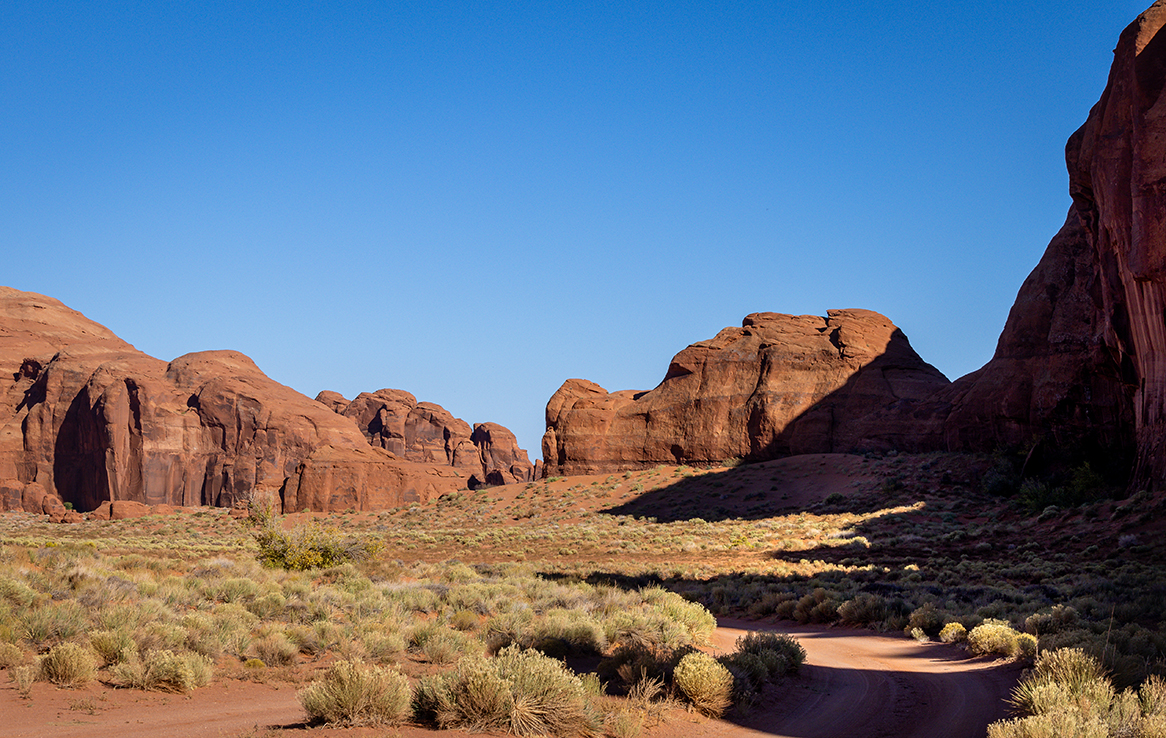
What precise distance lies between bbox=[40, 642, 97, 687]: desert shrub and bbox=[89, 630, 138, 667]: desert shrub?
1.77ft

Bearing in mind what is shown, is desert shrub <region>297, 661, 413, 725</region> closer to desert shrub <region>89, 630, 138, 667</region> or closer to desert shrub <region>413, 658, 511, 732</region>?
desert shrub <region>413, 658, 511, 732</region>

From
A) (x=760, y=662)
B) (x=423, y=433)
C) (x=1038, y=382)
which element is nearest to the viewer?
(x=760, y=662)

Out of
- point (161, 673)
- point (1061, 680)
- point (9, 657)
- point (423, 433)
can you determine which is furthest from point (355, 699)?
point (423, 433)

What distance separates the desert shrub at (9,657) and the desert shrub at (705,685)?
7.29 meters

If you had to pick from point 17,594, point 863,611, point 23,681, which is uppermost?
point 17,594

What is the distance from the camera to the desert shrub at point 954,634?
507 inches

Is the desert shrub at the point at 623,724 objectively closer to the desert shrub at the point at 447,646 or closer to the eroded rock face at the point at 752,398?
the desert shrub at the point at 447,646

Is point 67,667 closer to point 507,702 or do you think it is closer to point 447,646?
point 447,646

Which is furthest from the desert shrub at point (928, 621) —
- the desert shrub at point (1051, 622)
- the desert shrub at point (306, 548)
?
the desert shrub at point (306, 548)

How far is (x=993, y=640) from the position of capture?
1143 centimetres

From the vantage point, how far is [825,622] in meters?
16.7

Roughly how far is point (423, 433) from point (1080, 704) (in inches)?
4894

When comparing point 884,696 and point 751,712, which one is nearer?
point 751,712

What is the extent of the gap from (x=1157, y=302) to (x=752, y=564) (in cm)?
1632
